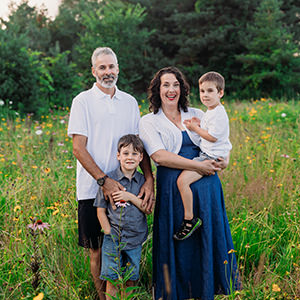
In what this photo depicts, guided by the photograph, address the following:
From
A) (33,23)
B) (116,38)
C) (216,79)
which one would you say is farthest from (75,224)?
(33,23)

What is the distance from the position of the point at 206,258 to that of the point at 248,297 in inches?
15.5

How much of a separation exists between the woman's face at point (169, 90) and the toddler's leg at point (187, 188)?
55 cm

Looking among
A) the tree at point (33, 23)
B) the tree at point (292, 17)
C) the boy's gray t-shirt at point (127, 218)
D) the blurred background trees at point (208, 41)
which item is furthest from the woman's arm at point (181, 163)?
the tree at point (292, 17)

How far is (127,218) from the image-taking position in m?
2.38

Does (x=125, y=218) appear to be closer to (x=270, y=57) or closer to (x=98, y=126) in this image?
(x=98, y=126)

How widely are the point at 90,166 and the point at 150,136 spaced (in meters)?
0.49

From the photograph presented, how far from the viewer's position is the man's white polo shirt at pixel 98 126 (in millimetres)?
2502

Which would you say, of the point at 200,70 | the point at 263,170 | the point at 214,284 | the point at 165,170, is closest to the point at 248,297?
the point at 214,284

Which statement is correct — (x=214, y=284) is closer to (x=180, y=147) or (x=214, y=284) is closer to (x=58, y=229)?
(x=180, y=147)

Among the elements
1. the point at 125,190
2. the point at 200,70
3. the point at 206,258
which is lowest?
the point at 206,258

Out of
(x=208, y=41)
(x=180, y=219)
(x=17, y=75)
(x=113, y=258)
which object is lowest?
(x=113, y=258)

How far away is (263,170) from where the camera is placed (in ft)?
14.8

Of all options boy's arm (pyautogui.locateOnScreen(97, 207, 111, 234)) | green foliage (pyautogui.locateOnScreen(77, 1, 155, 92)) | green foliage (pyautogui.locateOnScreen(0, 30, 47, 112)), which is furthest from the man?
green foliage (pyautogui.locateOnScreen(77, 1, 155, 92))

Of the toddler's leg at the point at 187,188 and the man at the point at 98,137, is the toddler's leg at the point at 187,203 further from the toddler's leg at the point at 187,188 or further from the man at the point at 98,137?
the man at the point at 98,137
